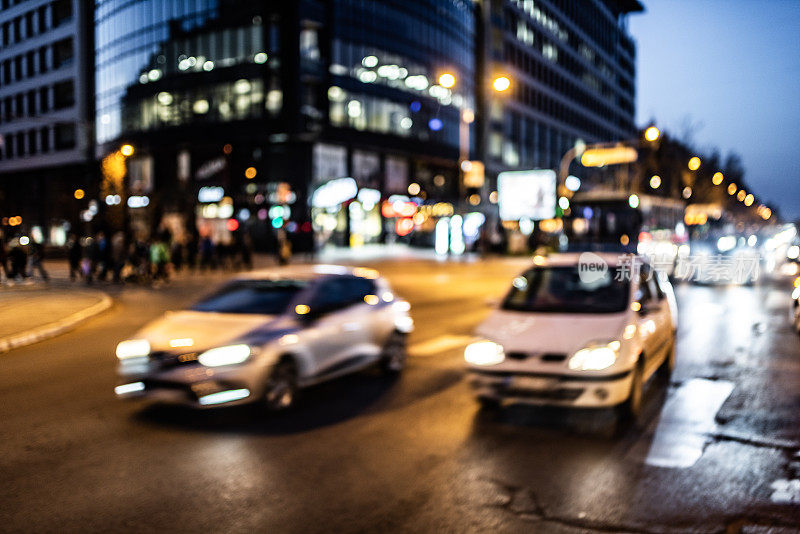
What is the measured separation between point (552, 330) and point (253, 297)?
3.54 meters

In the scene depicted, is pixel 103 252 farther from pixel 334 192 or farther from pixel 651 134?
pixel 334 192

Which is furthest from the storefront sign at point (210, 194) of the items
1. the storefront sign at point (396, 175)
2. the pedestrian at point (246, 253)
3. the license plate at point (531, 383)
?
the license plate at point (531, 383)

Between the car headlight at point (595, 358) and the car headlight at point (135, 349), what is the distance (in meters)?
4.21

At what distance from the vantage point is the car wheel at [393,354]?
31.2 ft

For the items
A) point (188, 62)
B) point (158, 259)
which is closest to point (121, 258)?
point (158, 259)

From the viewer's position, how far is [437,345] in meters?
12.0

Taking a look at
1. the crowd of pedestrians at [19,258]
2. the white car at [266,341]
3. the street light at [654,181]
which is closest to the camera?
the white car at [266,341]

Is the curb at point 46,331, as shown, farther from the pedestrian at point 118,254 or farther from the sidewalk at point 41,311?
the pedestrian at point 118,254

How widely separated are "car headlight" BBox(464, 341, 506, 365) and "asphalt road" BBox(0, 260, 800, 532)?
2.02 ft

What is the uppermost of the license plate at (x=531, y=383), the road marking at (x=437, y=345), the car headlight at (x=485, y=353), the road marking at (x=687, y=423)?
the car headlight at (x=485, y=353)

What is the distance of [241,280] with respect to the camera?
892cm

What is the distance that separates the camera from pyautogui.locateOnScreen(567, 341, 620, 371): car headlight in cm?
668

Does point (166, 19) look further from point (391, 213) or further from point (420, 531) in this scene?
point (420, 531)

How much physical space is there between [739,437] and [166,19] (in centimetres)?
5210
